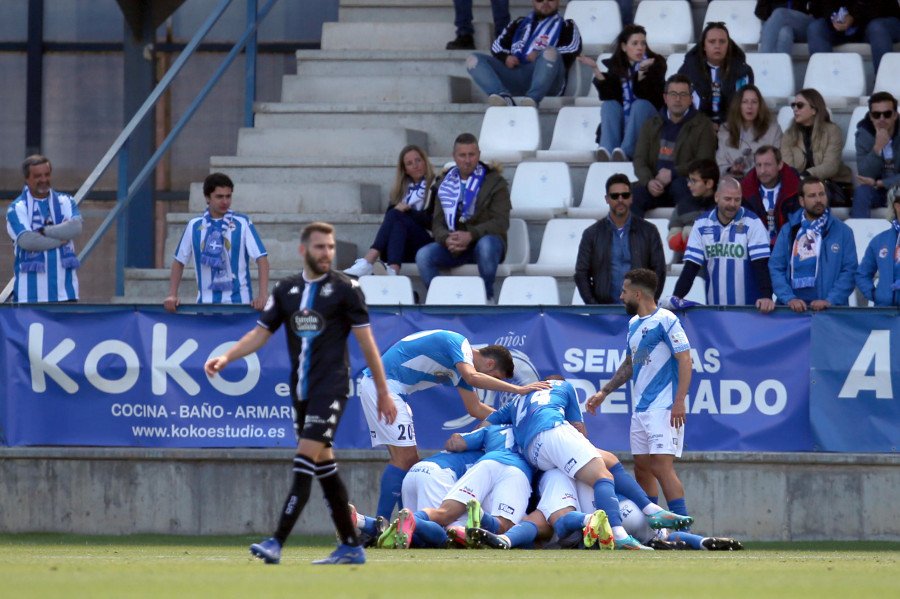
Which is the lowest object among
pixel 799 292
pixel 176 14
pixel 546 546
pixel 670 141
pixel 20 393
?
pixel 546 546

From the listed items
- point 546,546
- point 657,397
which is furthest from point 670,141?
point 546,546

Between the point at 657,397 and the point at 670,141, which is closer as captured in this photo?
the point at 657,397

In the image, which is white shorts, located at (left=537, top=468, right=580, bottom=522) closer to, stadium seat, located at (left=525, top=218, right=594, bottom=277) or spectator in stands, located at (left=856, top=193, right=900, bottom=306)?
spectator in stands, located at (left=856, top=193, right=900, bottom=306)

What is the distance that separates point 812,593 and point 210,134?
1356 centimetres

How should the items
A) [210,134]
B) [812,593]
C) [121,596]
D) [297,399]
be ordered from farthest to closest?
[210,134] → [297,399] → [812,593] → [121,596]

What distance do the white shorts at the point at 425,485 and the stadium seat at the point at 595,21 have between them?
6.94 metres

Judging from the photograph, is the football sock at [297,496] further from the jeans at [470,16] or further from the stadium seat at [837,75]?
the stadium seat at [837,75]

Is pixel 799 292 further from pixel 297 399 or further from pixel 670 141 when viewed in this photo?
pixel 297 399

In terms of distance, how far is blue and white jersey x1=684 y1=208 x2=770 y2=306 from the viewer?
10.6 metres

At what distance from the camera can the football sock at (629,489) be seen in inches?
367

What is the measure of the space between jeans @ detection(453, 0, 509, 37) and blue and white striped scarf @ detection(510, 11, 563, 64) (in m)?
0.33

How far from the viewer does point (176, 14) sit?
58.6ft

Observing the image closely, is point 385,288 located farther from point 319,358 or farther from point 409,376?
point 319,358

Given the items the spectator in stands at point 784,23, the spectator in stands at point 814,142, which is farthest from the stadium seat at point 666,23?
the spectator in stands at point 814,142
